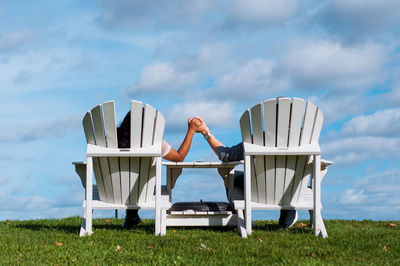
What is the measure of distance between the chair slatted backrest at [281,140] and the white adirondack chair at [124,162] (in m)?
1.20

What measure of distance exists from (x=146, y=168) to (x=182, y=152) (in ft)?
2.60

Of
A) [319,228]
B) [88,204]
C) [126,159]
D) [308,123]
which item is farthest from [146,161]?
[319,228]

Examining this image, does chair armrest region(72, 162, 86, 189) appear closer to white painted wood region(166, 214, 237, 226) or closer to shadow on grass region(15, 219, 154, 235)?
shadow on grass region(15, 219, 154, 235)

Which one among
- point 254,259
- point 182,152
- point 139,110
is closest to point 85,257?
point 254,259

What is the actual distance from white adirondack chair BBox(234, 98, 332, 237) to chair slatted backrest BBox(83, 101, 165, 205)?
46.3 inches

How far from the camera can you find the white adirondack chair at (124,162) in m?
5.95

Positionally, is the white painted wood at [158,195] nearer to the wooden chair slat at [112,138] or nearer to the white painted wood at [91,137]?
the wooden chair slat at [112,138]

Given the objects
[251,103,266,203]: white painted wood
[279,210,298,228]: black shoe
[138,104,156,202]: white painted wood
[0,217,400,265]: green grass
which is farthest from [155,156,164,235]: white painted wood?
[279,210,298,228]: black shoe

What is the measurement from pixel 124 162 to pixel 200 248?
177 cm

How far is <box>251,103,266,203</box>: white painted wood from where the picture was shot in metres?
5.86

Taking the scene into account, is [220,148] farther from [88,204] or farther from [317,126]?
[88,204]

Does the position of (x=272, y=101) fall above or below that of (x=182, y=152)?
above

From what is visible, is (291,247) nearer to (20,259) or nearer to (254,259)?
(254,259)

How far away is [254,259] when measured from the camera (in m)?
4.39
